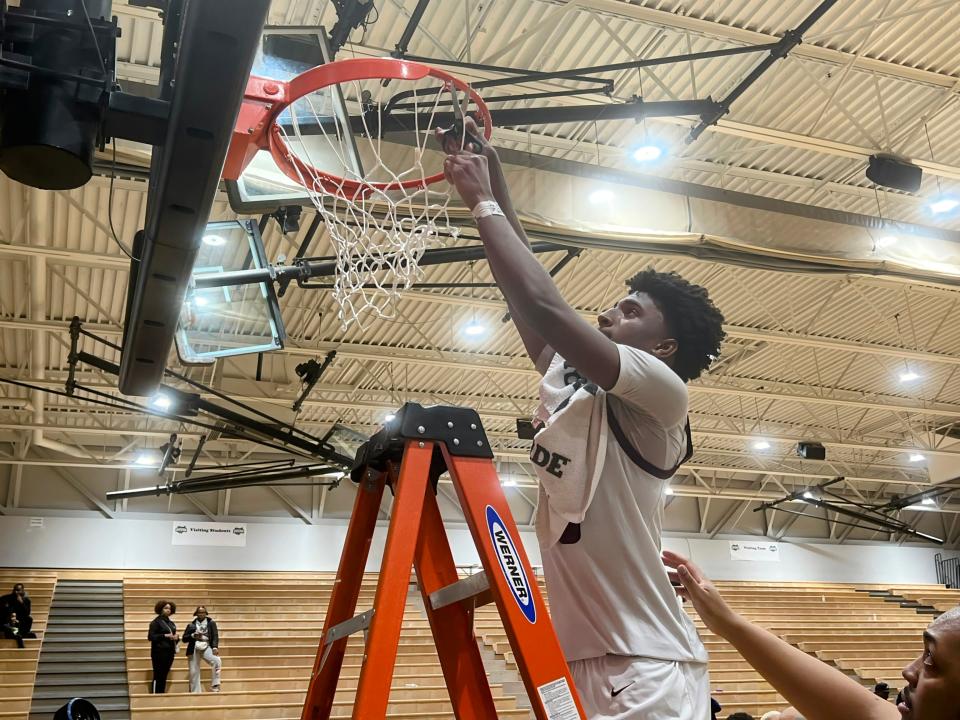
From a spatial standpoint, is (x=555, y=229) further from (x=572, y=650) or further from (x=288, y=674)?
(x=288, y=674)

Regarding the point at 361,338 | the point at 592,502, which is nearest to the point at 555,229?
the point at 592,502

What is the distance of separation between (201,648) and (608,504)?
37.6ft

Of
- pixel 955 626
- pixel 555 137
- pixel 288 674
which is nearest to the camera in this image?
pixel 955 626

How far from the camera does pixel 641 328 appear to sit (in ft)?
6.71

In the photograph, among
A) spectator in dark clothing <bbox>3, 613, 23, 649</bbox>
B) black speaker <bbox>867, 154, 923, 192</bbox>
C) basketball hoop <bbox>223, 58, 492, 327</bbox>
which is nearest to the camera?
basketball hoop <bbox>223, 58, 492, 327</bbox>

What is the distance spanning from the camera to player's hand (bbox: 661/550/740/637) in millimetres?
1769

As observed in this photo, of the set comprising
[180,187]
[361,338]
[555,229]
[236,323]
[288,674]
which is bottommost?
[288,674]

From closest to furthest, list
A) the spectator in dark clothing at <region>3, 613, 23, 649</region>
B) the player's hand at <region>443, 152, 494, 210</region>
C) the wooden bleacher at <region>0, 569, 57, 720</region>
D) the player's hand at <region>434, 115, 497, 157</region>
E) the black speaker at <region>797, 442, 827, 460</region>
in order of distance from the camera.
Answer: the player's hand at <region>443, 152, 494, 210</region>, the player's hand at <region>434, 115, 497, 157</region>, the wooden bleacher at <region>0, 569, 57, 720</region>, the spectator in dark clothing at <region>3, 613, 23, 649</region>, the black speaker at <region>797, 442, 827, 460</region>

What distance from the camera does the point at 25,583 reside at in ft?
55.9

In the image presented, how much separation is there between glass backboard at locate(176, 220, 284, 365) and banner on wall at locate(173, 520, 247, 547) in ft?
46.7

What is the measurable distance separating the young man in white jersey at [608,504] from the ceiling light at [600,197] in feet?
18.8

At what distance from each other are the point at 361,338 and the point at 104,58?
1137 cm

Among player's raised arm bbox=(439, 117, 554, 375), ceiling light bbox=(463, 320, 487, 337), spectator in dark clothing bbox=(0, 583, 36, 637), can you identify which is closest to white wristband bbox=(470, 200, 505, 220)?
player's raised arm bbox=(439, 117, 554, 375)

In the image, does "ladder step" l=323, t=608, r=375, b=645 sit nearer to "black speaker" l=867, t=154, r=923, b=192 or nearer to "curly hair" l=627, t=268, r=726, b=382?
"curly hair" l=627, t=268, r=726, b=382
